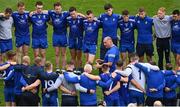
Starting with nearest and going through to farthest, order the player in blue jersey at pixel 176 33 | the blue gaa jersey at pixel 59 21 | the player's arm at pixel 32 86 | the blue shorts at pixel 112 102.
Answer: the player's arm at pixel 32 86
the blue shorts at pixel 112 102
the player in blue jersey at pixel 176 33
the blue gaa jersey at pixel 59 21

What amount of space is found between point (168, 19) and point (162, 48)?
112 centimetres

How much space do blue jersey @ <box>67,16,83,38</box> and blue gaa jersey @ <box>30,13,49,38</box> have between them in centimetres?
84

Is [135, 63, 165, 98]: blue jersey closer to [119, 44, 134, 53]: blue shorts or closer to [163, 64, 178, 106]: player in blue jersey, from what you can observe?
[163, 64, 178, 106]: player in blue jersey

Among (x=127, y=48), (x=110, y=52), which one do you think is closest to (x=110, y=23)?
(x=127, y=48)

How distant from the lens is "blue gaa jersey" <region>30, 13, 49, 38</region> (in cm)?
1831

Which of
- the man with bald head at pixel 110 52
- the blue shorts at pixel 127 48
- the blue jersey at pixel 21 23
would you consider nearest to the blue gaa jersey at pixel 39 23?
the blue jersey at pixel 21 23

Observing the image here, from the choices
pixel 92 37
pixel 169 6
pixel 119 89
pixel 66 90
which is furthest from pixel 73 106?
pixel 169 6

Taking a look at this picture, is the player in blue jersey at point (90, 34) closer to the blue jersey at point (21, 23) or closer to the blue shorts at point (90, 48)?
the blue shorts at point (90, 48)

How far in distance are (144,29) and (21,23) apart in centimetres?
419

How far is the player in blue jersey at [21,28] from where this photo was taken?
723 inches

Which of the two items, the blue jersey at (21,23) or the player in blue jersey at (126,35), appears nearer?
the player in blue jersey at (126,35)

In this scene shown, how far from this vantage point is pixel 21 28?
1845cm

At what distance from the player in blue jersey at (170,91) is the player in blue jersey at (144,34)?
3.40 m

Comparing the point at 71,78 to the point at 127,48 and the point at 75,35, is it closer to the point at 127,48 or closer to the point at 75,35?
the point at 75,35
